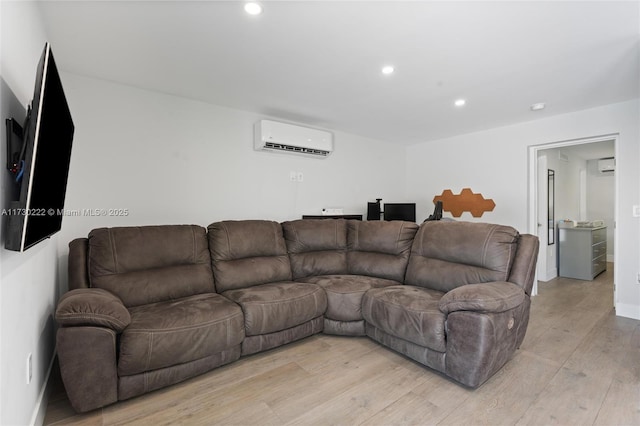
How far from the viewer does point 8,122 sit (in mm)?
1182

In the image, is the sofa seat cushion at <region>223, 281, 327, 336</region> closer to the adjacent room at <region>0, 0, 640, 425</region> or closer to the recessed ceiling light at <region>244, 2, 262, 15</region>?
the adjacent room at <region>0, 0, 640, 425</region>

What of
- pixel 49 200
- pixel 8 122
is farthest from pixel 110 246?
pixel 8 122

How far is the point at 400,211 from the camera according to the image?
4.48 m

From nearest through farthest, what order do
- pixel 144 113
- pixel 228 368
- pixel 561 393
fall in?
pixel 561 393 < pixel 228 368 < pixel 144 113

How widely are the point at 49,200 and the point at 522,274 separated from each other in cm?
300

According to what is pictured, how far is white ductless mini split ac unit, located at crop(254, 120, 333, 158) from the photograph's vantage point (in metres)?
3.48

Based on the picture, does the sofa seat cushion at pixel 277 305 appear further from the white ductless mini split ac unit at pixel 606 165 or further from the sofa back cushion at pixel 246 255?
the white ductless mini split ac unit at pixel 606 165

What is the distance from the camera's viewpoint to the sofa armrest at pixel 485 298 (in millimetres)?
1837

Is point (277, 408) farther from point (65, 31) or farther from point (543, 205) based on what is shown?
point (543, 205)

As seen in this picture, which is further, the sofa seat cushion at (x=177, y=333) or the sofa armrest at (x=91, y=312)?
the sofa seat cushion at (x=177, y=333)

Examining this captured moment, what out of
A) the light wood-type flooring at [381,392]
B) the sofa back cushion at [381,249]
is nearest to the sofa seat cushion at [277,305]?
the light wood-type flooring at [381,392]

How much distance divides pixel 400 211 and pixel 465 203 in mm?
1102

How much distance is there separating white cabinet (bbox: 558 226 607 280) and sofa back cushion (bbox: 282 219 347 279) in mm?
4170

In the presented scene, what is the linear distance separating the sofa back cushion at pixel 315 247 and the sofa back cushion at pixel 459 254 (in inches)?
32.2
